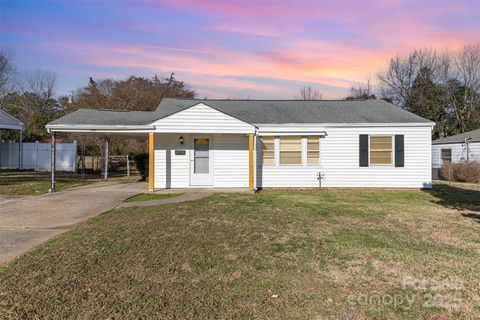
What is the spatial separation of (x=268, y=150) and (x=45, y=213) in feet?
28.4

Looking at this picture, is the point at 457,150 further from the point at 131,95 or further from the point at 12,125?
the point at 12,125

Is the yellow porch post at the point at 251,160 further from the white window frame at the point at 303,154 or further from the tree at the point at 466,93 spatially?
the tree at the point at 466,93

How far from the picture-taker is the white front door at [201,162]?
1438cm

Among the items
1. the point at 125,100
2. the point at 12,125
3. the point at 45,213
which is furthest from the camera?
the point at 125,100

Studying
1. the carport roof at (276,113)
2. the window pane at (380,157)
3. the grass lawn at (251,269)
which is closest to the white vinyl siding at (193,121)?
the carport roof at (276,113)

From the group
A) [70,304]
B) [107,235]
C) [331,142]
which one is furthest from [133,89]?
[70,304]

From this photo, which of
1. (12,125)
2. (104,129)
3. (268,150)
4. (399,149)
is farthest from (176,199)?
(12,125)

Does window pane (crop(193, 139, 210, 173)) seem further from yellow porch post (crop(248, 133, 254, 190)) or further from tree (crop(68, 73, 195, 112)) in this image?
tree (crop(68, 73, 195, 112))

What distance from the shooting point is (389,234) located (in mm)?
6645

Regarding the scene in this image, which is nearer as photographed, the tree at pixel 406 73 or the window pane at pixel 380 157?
the window pane at pixel 380 157

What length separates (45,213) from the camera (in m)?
8.69

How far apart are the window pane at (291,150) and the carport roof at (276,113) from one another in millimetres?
794

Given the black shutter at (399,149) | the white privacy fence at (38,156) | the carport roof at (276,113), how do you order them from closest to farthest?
the carport roof at (276,113) < the black shutter at (399,149) < the white privacy fence at (38,156)

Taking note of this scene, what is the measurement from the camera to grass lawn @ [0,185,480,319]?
12.1 ft
